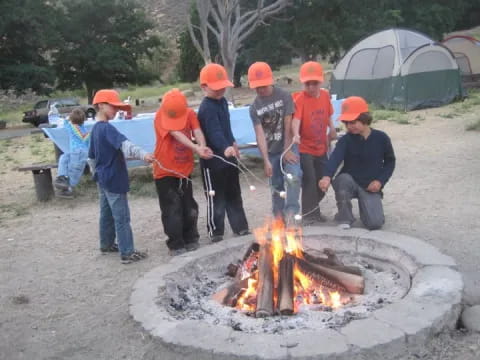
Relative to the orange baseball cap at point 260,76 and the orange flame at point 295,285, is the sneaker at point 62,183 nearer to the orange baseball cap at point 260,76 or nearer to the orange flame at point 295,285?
the orange baseball cap at point 260,76

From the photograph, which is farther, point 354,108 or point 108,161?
point 354,108

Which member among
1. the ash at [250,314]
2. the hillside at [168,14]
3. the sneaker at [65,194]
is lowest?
the ash at [250,314]

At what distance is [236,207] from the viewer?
17.4 feet

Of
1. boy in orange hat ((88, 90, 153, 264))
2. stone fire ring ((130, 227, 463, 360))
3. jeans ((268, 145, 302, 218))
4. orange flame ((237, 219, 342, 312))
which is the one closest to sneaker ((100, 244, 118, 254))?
boy in orange hat ((88, 90, 153, 264))

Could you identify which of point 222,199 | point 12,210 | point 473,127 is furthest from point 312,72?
point 473,127

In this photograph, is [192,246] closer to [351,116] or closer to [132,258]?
[132,258]

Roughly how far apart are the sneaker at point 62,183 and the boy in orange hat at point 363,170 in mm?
4199

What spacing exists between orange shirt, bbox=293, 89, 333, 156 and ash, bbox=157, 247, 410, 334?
4.32ft

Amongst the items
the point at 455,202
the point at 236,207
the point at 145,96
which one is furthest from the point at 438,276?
the point at 145,96

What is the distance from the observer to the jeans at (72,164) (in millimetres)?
7746

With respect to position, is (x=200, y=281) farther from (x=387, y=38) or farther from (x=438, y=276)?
(x=387, y=38)

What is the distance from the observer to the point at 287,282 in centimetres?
380

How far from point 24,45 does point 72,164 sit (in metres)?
21.2

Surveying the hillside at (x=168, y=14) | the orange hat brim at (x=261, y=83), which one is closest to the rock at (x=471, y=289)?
the orange hat brim at (x=261, y=83)
